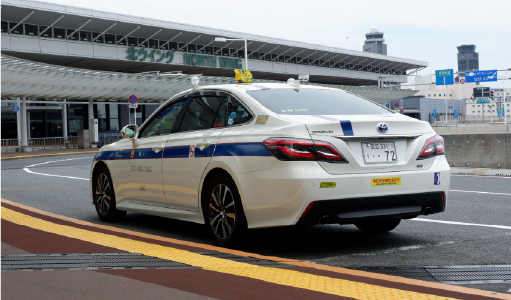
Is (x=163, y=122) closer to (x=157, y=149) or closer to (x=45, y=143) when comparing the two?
(x=157, y=149)

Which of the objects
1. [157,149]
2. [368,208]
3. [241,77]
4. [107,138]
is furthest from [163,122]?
[107,138]

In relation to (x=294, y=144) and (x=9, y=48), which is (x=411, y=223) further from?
(x=9, y=48)

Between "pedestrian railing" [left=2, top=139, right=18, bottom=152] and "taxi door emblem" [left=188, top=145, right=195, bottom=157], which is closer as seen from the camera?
"taxi door emblem" [left=188, top=145, right=195, bottom=157]

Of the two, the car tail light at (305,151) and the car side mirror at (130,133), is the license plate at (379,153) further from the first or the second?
the car side mirror at (130,133)

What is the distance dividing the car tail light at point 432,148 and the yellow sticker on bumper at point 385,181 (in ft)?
1.20

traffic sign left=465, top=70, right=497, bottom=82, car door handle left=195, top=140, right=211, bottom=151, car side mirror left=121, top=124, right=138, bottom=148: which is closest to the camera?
car door handle left=195, top=140, right=211, bottom=151

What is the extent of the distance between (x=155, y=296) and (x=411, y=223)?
4224 mm

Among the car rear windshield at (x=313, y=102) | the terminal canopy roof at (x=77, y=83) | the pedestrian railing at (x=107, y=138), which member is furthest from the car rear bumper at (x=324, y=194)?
the pedestrian railing at (x=107, y=138)

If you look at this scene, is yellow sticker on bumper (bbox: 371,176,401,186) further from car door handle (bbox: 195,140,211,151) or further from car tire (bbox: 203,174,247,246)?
car door handle (bbox: 195,140,211,151)

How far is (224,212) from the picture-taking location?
5.95 meters

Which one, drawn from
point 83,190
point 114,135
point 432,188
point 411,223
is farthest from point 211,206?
point 114,135

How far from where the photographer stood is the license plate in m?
5.48

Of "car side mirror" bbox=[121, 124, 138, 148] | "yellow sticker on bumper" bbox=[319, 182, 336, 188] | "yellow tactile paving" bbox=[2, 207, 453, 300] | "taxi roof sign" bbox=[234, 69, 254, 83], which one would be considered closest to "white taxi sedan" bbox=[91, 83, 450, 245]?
"yellow sticker on bumper" bbox=[319, 182, 336, 188]

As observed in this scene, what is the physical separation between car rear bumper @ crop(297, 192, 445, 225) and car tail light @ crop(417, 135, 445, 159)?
0.35 meters
